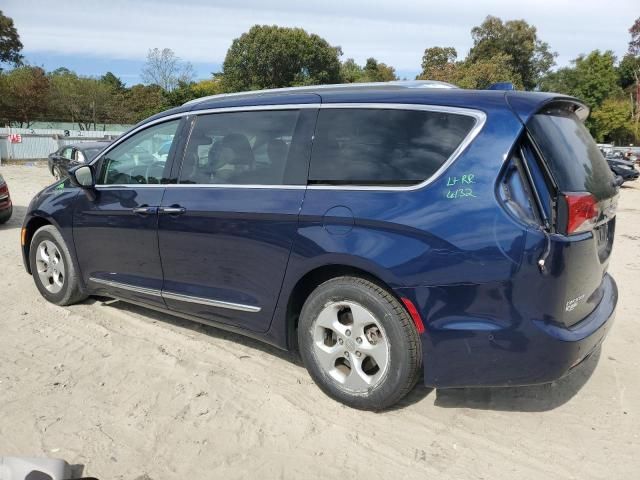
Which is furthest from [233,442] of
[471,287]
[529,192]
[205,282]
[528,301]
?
[529,192]

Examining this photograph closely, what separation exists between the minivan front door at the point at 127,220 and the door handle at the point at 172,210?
7cm

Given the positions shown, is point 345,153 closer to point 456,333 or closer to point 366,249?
point 366,249

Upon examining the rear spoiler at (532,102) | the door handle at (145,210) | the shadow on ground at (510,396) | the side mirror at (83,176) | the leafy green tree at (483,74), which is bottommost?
the shadow on ground at (510,396)

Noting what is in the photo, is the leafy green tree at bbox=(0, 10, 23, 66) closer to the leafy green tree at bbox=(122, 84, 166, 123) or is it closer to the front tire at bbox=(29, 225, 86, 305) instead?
the leafy green tree at bbox=(122, 84, 166, 123)

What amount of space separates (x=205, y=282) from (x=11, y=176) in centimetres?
2004

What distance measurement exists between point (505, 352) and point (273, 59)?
45796mm

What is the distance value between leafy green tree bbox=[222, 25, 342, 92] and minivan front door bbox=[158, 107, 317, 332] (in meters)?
43.0

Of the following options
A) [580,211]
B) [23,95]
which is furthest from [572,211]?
[23,95]

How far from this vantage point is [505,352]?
2.73m

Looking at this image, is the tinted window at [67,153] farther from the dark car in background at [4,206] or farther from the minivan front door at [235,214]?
the minivan front door at [235,214]

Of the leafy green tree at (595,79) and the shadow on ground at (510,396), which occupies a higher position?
→ the leafy green tree at (595,79)

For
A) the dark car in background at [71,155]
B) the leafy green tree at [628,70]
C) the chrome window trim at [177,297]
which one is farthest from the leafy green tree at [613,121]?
the chrome window trim at [177,297]

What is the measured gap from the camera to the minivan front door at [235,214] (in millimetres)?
3398

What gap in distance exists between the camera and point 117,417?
3.21 meters
